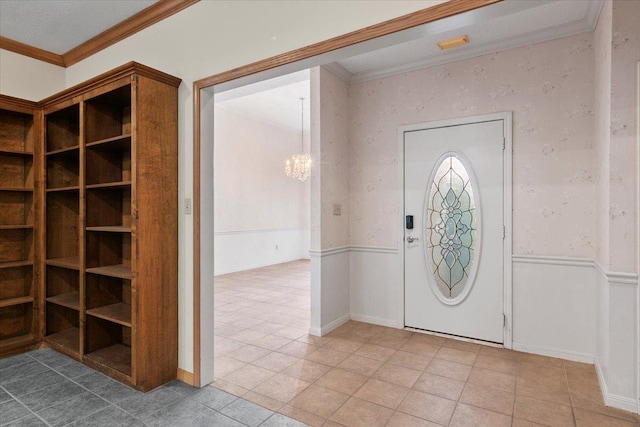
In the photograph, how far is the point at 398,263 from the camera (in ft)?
12.3

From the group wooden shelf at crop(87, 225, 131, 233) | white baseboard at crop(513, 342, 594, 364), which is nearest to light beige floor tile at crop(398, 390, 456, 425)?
white baseboard at crop(513, 342, 594, 364)

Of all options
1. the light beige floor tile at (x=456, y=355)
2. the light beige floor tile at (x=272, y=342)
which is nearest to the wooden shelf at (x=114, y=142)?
the light beige floor tile at (x=272, y=342)

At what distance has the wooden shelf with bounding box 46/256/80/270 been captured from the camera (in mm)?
2963

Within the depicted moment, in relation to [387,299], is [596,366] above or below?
below

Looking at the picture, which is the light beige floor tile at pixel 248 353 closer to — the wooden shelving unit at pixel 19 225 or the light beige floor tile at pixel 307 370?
the light beige floor tile at pixel 307 370

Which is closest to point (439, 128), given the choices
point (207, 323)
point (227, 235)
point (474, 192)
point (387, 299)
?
point (474, 192)

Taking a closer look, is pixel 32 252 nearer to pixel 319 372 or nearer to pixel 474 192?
pixel 319 372

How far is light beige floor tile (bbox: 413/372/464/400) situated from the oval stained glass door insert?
1.00m

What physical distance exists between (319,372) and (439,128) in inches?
100

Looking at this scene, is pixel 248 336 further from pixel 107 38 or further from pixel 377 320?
pixel 107 38

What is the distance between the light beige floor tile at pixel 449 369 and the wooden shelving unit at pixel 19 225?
11.6 ft

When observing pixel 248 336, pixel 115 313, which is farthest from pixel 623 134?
pixel 115 313

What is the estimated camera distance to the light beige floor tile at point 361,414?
2076 millimetres

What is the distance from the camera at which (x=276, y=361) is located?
296cm
